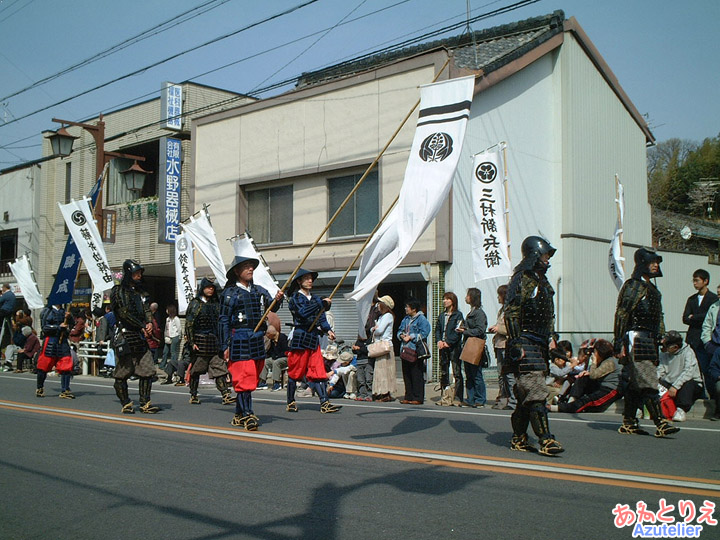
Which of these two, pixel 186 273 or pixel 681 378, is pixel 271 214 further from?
pixel 681 378

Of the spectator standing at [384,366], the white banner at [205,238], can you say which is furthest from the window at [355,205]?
the spectator standing at [384,366]

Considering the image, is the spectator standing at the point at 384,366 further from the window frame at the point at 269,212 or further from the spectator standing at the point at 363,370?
the window frame at the point at 269,212

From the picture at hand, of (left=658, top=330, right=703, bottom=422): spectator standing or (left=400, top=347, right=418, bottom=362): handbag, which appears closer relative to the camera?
(left=658, top=330, right=703, bottom=422): spectator standing

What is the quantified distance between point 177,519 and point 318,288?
14.3m

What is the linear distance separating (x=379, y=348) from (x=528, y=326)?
610 cm

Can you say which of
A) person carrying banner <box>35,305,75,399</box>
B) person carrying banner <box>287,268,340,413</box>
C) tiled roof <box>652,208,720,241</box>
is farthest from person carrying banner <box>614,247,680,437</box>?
tiled roof <box>652,208,720,241</box>

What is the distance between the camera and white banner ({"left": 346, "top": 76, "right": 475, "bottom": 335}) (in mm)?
8047

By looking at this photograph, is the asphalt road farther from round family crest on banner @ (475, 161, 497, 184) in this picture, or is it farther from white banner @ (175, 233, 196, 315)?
white banner @ (175, 233, 196, 315)

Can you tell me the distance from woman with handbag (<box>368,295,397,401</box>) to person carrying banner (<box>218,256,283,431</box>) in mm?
4071

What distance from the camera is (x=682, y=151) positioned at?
51750 millimetres

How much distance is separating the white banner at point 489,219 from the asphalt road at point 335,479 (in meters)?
4.27

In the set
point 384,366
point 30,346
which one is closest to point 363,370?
point 384,366

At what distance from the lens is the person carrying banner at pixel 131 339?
33.9ft

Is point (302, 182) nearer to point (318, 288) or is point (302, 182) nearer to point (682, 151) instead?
point (318, 288)
